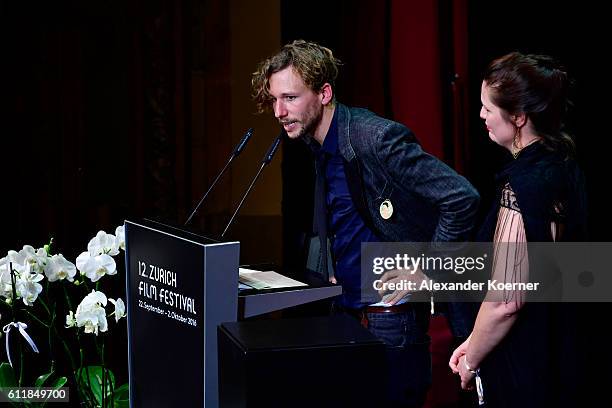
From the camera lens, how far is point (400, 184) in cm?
243

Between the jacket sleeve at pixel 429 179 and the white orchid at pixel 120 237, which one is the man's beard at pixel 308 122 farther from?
the white orchid at pixel 120 237

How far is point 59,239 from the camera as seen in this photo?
3.99 metres

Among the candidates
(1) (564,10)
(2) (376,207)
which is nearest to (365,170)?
(2) (376,207)

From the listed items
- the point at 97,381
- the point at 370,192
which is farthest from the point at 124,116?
the point at 97,381

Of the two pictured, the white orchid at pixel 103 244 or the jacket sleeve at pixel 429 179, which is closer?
the white orchid at pixel 103 244

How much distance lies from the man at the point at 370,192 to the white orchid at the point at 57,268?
0.79 meters

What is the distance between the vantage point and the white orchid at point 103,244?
192 cm

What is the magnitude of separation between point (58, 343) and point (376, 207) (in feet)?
5.98

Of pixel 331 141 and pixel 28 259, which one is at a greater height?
pixel 331 141

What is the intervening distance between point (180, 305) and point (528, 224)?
2.38ft

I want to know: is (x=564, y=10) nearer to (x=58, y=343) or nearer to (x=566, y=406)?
(x=566, y=406)

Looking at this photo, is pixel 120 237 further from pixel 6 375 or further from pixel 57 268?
pixel 6 375

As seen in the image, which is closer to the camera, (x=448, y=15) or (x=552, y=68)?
(x=552, y=68)

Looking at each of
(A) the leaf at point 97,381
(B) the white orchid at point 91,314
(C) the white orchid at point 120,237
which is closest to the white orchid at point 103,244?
(C) the white orchid at point 120,237
